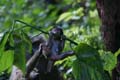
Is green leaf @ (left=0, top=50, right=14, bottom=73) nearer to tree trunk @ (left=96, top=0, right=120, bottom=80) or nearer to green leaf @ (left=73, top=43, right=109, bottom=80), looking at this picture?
green leaf @ (left=73, top=43, right=109, bottom=80)

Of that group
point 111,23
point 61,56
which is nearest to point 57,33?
point 61,56

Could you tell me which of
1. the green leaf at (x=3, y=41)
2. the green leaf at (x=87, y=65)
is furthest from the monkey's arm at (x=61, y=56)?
the green leaf at (x=3, y=41)

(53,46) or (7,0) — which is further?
(7,0)

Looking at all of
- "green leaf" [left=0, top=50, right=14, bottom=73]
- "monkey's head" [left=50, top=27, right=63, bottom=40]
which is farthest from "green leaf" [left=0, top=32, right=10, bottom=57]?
"monkey's head" [left=50, top=27, right=63, bottom=40]

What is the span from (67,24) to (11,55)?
281 centimetres

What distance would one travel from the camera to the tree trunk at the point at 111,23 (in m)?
1.44

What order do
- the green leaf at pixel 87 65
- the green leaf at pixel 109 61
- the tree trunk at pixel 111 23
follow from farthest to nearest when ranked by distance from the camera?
the tree trunk at pixel 111 23 < the green leaf at pixel 109 61 < the green leaf at pixel 87 65

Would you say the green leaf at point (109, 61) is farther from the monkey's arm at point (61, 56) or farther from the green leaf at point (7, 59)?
the green leaf at point (7, 59)

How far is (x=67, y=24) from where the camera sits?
3910mm

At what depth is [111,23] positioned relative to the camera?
57.2 inches

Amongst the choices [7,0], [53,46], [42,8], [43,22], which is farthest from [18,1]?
[53,46]

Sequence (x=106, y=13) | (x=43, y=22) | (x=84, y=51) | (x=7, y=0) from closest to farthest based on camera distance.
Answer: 1. (x=84, y=51)
2. (x=106, y=13)
3. (x=7, y=0)
4. (x=43, y=22)

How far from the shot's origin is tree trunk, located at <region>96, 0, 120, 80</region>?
4.74 ft

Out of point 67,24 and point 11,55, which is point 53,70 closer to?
point 11,55
